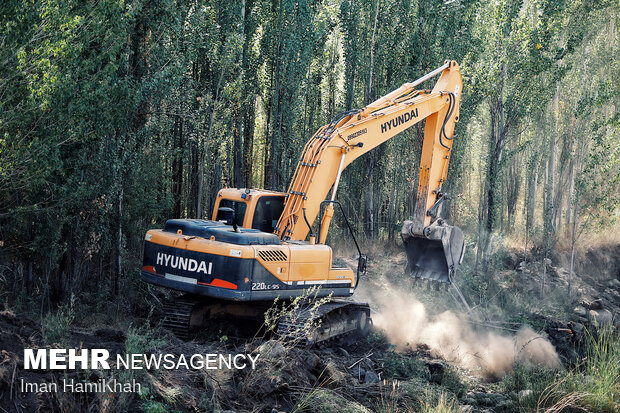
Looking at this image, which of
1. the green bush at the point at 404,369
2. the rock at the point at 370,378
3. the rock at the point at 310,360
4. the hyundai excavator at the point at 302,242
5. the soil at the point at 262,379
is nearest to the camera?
the soil at the point at 262,379

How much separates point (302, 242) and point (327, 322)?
4.62 ft

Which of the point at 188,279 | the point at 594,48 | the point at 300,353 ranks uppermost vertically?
the point at 594,48

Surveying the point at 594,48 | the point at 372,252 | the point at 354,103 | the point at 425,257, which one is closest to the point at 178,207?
the point at 372,252

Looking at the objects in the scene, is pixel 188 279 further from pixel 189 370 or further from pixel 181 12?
pixel 181 12

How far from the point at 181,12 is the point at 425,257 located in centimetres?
736

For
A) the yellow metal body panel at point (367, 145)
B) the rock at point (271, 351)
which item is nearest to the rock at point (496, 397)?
the rock at point (271, 351)

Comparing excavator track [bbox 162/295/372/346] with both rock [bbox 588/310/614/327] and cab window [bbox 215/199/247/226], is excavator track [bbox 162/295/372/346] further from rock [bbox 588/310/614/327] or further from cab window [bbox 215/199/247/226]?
rock [bbox 588/310/614/327]

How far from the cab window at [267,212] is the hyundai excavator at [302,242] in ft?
0.06

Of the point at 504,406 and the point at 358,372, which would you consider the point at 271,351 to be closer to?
the point at 358,372

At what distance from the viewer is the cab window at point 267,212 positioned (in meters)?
10.8

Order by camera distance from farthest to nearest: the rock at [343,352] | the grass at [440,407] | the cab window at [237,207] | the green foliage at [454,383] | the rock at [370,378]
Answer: the cab window at [237,207]
the rock at [343,352]
the green foliage at [454,383]
the rock at [370,378]
the grass at [440,407]

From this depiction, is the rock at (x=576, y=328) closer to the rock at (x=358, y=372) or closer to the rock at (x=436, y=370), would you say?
the rock at (x=436, y=370)

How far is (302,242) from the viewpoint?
10414 millimetres

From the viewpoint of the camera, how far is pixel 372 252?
2034cm
